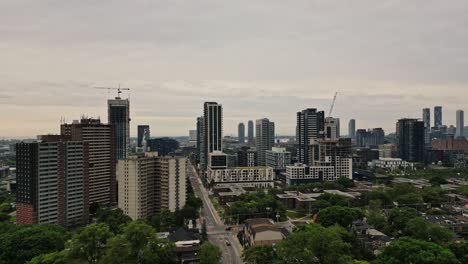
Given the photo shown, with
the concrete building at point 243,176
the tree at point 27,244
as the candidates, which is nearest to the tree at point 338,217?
the tree at point 27,244

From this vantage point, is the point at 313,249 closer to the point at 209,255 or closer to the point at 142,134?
the point at 209,255

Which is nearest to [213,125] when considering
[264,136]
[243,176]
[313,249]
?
[243,176]

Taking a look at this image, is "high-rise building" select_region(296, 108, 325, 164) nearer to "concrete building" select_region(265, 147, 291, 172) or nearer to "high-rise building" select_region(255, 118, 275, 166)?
"concrete building" select_region(265, 147, 291, 172)

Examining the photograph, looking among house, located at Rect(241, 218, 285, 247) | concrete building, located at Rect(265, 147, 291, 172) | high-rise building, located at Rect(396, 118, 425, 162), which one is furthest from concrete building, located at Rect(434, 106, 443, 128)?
house, located at Rect(241, 218, 285, 247)

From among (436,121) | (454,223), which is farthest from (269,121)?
(436,121)

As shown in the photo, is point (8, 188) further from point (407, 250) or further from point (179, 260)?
point (407, 250)

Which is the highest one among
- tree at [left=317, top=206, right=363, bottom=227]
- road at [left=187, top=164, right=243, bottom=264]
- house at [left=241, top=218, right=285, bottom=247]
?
tree at [left=317, top=206, right=363, bottom=227]
